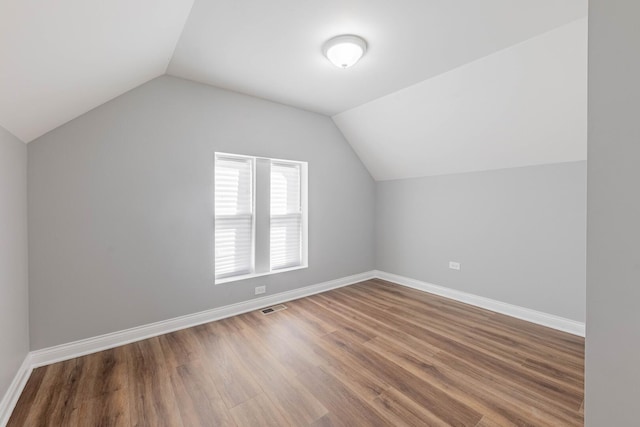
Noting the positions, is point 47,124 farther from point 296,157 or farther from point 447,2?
point 447,2

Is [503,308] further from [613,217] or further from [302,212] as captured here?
[613,217]

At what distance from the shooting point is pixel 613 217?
0.73 meters

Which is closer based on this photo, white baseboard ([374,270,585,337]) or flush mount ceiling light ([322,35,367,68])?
flush mount ceiling light ([322,35,367,68])

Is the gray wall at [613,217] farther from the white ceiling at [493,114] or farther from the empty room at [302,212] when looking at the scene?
the white ceiling at [493,114]

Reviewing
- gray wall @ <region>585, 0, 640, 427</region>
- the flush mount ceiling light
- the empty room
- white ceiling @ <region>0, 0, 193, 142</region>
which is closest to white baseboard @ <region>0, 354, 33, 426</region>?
the empty room

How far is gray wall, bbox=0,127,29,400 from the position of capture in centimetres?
165

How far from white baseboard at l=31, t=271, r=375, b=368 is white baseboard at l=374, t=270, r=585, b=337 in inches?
64.4

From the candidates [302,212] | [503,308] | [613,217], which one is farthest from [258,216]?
[503,308]

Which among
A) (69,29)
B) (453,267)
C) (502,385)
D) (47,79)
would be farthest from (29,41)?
(453,267)

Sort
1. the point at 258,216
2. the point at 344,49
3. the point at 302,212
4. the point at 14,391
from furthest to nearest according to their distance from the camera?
the point at 302,212
the point at 258,216
the point at 344,49
the point at 14,391

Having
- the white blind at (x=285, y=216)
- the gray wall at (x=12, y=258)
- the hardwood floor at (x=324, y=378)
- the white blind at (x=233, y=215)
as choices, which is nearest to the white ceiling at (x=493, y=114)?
the white blind at (x=285, y=216)

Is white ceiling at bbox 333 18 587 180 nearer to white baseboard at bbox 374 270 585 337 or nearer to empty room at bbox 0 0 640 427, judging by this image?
empty room at bbox 0 0 640 427

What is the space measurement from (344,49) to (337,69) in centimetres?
47

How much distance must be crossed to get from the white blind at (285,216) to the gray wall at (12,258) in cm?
233
